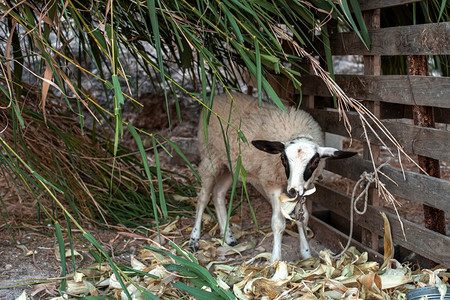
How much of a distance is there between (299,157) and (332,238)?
36.4 inches

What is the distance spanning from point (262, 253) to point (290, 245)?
43cm

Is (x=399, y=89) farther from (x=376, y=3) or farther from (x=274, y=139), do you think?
(x=274, y=139)

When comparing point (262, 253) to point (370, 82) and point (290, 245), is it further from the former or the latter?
point (370, 82)

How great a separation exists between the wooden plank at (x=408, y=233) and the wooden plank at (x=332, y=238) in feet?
0.49

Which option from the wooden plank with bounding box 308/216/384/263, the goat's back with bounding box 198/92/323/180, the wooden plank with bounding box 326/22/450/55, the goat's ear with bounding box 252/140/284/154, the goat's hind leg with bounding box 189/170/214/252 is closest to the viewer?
the wooden plank with bounding box 326/22/450/55

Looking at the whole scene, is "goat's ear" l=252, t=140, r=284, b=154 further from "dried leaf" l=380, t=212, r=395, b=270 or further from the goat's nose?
"dried leaf" l=380, t=212, r=395, b=270

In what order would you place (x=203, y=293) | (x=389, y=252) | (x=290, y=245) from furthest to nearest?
(x=290, y=245)
(x=389, y=252)
(x=203, y=293)

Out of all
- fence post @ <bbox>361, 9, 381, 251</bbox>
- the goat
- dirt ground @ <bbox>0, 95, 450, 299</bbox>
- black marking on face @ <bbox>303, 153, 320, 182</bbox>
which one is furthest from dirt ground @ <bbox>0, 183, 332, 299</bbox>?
fence post @ <bbox>361, 9, 381, 251</bbox>

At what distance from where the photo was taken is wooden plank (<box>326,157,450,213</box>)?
2.88 meters

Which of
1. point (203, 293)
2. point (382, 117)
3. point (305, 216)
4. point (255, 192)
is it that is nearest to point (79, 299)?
point (203, 293)

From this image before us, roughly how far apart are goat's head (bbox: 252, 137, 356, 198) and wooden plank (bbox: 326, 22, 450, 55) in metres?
0.62

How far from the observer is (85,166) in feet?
14.4

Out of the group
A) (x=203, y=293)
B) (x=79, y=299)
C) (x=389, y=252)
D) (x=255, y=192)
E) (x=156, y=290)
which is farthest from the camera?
(x=255, y=192)

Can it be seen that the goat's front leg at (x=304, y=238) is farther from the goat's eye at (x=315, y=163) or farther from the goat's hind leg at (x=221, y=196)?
the goat's hind leg at (x=221, y=196)
